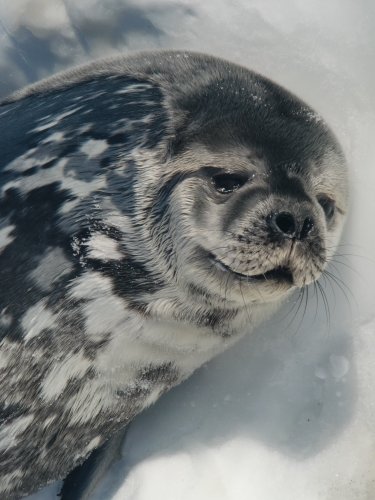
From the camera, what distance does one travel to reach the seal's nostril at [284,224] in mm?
2379

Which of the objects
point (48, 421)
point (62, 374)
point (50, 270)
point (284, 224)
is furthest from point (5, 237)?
point (284, 224)

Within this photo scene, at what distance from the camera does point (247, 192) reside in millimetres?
2527

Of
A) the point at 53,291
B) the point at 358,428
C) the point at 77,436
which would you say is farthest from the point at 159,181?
the point at 358,428

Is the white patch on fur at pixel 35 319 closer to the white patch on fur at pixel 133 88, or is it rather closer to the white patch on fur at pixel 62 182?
the white patch on fur at pixel 62 182

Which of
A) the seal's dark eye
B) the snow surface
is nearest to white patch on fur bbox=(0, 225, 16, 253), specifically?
the snow surface

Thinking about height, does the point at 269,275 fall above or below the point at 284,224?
below

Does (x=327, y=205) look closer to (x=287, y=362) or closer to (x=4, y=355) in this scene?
(x=287, y=362)

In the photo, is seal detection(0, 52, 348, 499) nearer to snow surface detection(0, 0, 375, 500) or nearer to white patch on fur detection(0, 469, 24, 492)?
white patch on fur detection(0, 469, 24, 492)

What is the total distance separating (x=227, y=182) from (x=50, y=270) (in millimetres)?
747

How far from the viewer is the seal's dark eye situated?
288 cm

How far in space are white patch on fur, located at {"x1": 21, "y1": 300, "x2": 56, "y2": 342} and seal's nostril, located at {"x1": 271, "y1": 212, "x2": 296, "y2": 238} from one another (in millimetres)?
903

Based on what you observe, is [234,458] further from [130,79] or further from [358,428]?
[130,79]

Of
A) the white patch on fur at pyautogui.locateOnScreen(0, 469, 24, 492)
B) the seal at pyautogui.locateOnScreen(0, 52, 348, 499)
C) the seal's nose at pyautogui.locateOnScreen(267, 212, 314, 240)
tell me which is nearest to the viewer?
the seal's nose at pyautogui.locateOnScreen(267, 212, 314, 240)

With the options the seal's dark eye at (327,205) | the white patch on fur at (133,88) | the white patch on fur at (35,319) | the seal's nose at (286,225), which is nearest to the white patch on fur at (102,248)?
the white patch on fur at (35,319)
